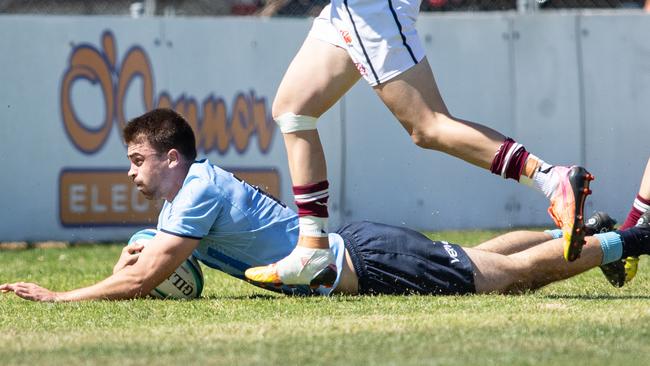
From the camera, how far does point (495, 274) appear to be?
6.21 m

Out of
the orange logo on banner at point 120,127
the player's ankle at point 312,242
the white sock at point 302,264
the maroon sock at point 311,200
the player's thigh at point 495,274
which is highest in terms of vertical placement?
the maroon sock at point 311,200

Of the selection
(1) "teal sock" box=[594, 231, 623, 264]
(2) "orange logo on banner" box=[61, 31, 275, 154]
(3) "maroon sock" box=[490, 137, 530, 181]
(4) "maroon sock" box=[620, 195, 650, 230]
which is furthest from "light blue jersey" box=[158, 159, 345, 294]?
(2) "orange logo on banner" box=[61, 31, 275, 154]

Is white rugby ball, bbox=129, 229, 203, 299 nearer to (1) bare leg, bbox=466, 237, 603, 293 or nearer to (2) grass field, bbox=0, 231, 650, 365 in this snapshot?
(2) grass field, bbox=0, 231, 650, 365

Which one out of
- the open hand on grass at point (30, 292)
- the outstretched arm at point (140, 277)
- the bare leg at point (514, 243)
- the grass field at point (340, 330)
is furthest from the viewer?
the bare leg at point (514, 243)

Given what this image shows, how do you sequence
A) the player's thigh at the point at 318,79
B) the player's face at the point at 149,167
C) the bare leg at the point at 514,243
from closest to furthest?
the player's thigh at the point at 318,79
the player's face at the point at 149,167
the bare leg at the point at 514,243

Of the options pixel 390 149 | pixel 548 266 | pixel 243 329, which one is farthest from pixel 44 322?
pixel 390 149

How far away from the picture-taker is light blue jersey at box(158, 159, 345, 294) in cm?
596

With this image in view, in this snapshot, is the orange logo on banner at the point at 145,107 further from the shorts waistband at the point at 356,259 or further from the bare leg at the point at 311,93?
the bare leg at the point at 311,93

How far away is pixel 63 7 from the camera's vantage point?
1334cm

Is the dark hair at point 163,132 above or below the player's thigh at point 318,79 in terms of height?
below

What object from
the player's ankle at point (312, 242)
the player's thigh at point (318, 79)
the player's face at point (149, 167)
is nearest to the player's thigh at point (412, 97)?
the player's thigh at point (318, 79)

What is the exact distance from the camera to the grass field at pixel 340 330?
4.22 m

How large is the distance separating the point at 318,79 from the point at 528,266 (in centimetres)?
135

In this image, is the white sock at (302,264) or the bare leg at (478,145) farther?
the white sock at (302,264)
